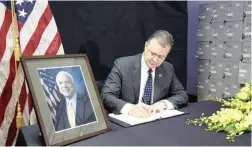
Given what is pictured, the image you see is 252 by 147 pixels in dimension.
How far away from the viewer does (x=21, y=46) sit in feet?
6.11

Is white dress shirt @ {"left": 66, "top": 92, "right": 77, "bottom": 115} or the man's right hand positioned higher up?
white dress shirt @ {"left": 66, "top": 92, "right": 77, "bottom": 115}

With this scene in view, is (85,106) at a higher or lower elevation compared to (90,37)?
lower

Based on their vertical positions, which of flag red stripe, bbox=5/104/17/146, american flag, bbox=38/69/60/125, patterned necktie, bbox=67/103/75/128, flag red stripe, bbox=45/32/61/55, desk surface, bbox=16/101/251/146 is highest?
flag red stripe, bbox=45/32/61/55

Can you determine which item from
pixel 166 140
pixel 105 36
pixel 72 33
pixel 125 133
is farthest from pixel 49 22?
pixel 166 140

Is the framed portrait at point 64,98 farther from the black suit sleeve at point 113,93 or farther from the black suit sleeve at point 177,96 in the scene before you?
the black suit sleeve at point 177,96

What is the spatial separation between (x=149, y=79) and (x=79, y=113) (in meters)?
0.89

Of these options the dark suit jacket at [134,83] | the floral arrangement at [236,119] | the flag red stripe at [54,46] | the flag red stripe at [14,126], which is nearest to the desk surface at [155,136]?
the floral arrangement at [236,119]

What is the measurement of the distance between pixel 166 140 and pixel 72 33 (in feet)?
6.17

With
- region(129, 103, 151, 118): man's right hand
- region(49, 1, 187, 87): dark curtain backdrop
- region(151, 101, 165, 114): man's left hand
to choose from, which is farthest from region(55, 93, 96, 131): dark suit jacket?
region(49, 1, 187, 87): dark curtain backdrop

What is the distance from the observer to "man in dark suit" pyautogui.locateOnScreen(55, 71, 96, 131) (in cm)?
108

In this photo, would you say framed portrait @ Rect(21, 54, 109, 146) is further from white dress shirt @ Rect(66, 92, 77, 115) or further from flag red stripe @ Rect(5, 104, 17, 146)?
flag red stripe @ Rect(5, 104, 17, 146)

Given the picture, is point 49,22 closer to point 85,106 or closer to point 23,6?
point 23,6

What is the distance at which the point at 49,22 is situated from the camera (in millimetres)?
1975

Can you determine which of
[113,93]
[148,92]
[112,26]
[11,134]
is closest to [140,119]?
[113,93]
